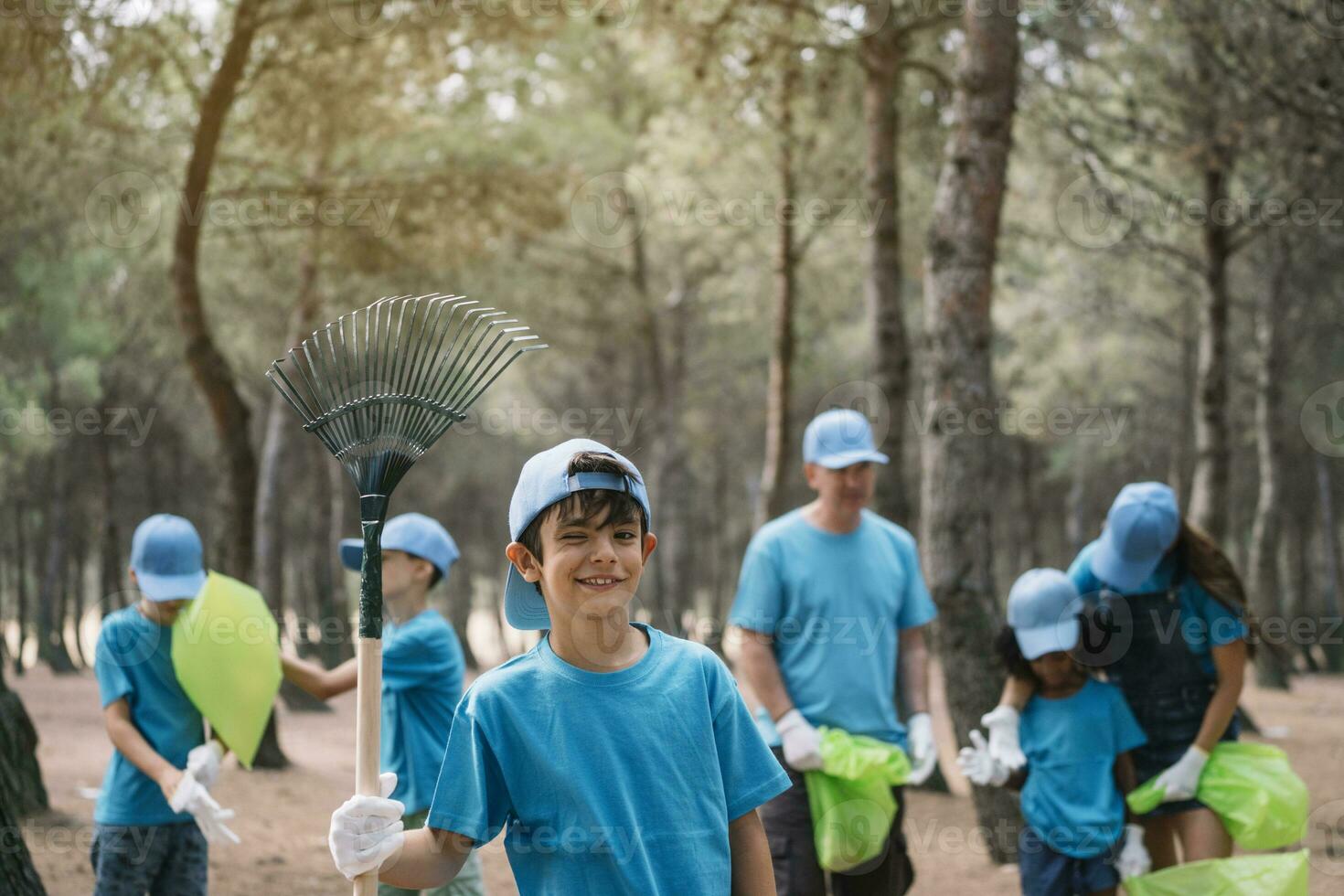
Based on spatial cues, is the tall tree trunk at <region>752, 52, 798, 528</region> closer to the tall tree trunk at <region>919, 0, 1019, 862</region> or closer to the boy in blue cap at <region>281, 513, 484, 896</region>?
the tall tree trunk at <region>919, 0, 1019, 862</region>

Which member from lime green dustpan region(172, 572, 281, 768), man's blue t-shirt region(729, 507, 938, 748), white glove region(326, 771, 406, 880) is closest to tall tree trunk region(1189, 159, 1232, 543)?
man's blue t-shirt region(729, 507, 938, 748)

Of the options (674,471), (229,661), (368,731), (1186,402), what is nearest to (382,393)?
(368,731)

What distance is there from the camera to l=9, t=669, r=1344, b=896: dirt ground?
740 centimetres

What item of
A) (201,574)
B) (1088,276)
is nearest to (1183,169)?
(1088,276)

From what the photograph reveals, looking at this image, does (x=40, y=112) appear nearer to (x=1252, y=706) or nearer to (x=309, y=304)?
(x=309, y=304)

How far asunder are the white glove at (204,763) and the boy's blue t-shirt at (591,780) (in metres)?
2.19

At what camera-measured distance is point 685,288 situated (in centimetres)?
2406

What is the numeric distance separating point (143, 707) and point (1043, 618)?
3.16 meters

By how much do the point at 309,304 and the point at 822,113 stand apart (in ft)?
25.5

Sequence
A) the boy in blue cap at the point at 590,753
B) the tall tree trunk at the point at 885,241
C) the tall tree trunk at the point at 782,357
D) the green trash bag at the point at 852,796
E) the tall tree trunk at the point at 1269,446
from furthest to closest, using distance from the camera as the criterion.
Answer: the tall tree trunk at the point at 1269,446
the tall tree trunk at the point at 782,357
the tall tree trunk at the point at 885,241
the green trash bag at the point at 852,796
the boy in blue cap at the point at 590,753

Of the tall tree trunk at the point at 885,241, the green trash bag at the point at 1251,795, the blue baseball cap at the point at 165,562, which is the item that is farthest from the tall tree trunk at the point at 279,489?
the green trash bag at the point at 1251,795

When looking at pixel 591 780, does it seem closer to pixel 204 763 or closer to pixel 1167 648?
pixel 204 763

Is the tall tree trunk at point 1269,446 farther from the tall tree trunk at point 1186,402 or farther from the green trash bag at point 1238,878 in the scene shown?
the green trash bag at point 1238,878

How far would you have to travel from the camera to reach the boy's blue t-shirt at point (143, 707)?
434 cm
